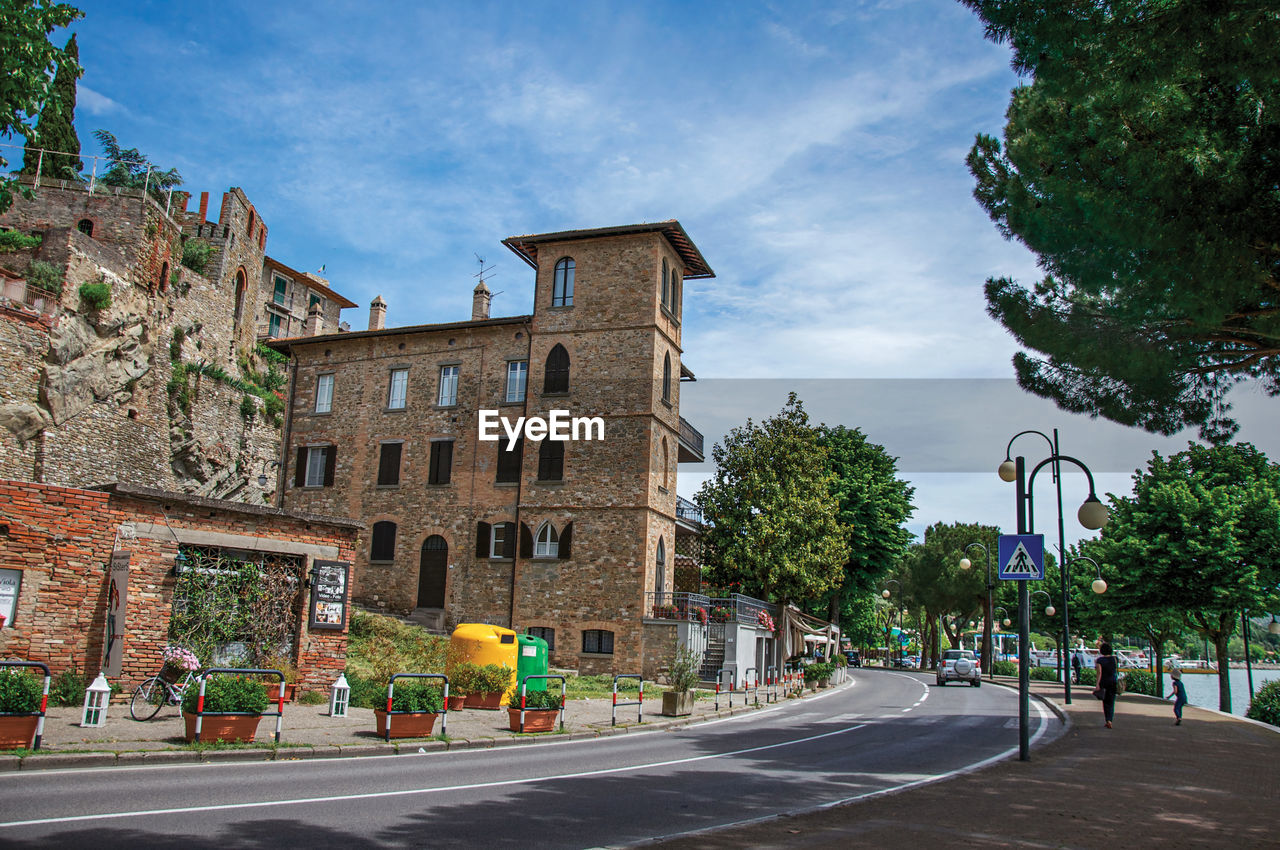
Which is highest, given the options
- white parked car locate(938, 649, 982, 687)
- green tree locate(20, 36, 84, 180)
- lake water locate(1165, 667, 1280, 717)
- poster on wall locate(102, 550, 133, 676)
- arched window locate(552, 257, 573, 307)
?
green tree locate(20, 36, 84, 180)

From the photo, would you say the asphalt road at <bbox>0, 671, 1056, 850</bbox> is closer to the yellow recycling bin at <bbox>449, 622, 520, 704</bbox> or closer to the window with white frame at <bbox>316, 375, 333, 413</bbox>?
the yellow recycling bin at <bbox>449, 622, 520, 704</bbox>

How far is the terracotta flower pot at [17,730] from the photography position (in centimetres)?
980

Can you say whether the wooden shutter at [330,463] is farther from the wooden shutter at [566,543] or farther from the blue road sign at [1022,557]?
the blue road sign at [1022,557]

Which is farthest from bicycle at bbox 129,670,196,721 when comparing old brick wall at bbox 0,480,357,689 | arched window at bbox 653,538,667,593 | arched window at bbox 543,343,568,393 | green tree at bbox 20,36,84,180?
green tree at bbox 20,36,84,180

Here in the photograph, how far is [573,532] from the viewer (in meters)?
30.9

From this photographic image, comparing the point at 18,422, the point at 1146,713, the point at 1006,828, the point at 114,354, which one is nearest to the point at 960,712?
the point at 1146,713

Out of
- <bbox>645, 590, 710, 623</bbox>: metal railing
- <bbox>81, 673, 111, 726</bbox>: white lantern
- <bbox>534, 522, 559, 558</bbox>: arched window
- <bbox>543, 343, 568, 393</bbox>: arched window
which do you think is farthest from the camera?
<bbox>543, 343, 568, 393</bbox>: arched window

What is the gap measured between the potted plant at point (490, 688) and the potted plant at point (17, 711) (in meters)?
9.33

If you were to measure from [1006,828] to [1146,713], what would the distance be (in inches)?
696

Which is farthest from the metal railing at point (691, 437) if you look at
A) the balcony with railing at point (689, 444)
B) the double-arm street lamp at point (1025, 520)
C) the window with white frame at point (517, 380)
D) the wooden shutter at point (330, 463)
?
the double-arm street lamp at point (1025, 520)

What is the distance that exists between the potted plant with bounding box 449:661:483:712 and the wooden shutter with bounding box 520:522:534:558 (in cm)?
1267

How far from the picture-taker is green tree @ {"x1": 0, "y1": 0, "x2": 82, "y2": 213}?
11.1 metres

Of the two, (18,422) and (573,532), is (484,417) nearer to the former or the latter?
(573,532)

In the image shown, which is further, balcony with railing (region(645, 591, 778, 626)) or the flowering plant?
balcony with railing (region(645, 591, 778, 626))
